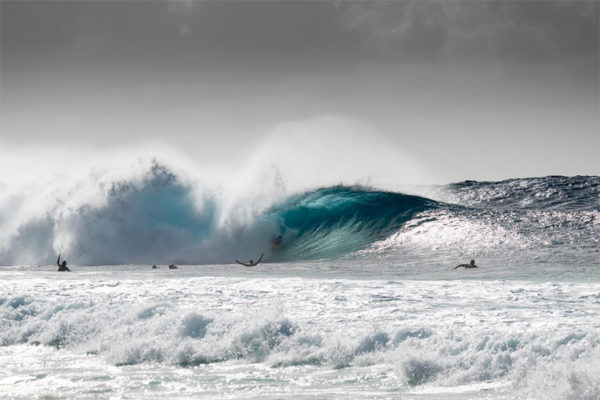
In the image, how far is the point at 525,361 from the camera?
706cm

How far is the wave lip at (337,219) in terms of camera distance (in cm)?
2386

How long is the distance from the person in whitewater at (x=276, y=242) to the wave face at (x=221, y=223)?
0.56 ft

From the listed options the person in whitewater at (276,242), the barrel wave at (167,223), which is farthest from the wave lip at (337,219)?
the person in whitewater at (276,242)

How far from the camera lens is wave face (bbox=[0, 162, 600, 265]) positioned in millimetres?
23281

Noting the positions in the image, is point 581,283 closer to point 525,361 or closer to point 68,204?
point 525,361

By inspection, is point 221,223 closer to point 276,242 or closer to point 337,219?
→ point 276,242

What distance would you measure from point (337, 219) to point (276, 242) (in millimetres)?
3197

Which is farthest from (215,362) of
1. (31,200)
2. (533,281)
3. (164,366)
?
(31,200)

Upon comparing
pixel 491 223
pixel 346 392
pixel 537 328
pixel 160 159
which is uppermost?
pixel 160 159

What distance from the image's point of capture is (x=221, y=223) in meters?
26.9

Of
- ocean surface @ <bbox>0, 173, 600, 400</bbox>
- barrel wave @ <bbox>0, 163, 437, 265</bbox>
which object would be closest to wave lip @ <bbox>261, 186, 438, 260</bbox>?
barrel wave @ <bbox>0, 163, 437, 265</bbox>

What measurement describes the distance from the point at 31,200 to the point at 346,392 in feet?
79.2

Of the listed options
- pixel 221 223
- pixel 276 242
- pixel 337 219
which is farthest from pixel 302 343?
pixel 337 219

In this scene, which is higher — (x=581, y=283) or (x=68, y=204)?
(x=68, y=204)
